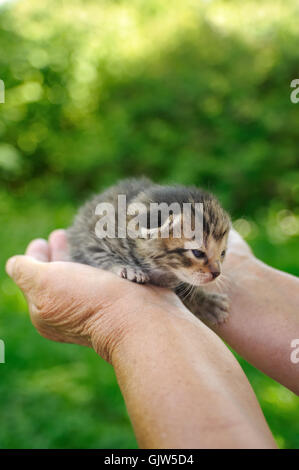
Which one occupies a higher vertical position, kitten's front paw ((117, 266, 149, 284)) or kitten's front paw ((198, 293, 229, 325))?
kitten's front paw ((117, 266, 149, 284))

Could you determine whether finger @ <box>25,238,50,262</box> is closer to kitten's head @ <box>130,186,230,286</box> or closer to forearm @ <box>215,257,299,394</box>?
kitten's head @ <box>130,186,230,286</box>

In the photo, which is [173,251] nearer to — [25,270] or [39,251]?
[25,270]

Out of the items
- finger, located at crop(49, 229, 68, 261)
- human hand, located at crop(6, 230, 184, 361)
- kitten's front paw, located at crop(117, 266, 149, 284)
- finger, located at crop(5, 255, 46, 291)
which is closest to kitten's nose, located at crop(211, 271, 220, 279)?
human hand, located at crop(6, 230, 184, 361)

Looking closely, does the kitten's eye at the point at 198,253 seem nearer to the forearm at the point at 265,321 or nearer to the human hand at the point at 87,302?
the human hand at the point at 87,302

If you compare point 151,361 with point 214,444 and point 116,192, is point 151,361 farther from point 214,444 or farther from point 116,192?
point 116,192

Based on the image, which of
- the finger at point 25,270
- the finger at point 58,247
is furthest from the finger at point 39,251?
the finger at point 25,270
